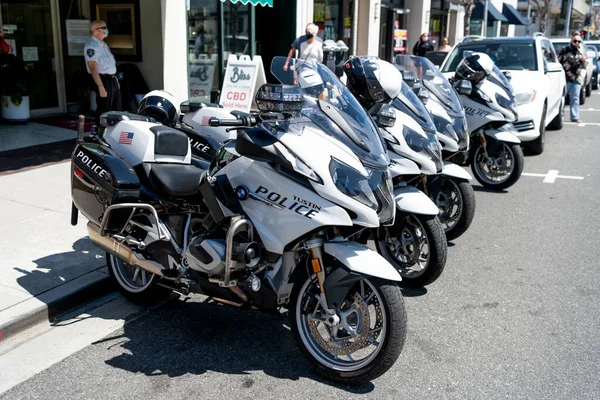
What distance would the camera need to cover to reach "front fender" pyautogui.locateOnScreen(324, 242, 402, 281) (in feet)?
10.8

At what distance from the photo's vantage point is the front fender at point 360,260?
3277mm

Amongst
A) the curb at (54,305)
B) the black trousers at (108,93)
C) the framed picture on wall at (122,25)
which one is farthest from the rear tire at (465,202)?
the framed picture on wall at (122,25)

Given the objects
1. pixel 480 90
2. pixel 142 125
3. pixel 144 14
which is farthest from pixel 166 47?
pixel 142 125

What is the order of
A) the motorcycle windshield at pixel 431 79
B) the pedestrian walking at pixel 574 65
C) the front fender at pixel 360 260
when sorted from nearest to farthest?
1. the front fender at pixel 360 260
2. the motorcycle windshield at pixel 431 79
3. the pedestrian walking at pixel 574 65

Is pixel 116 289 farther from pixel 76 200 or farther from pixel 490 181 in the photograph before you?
pixel 490 181

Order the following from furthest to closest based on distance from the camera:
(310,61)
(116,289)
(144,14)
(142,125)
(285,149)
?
(144,14) → (116,289) → (142,125) → (310,61) → (285,149)

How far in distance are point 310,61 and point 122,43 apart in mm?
8412

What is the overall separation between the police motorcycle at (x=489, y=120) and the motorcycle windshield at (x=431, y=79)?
1235 millimetres

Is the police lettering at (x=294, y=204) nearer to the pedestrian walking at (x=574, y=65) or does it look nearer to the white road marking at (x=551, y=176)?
the white road marking at (x=551, y=176)

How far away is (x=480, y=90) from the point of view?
7.58m

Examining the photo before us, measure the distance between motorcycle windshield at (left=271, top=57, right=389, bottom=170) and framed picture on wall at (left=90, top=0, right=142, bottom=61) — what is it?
317 inches

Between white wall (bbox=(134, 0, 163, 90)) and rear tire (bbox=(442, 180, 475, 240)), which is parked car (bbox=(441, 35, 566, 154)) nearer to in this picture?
rear tire (bbox=(442, 180, 475, 240))

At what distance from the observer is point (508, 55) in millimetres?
10766

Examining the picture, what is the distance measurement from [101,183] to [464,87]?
4750 millimetres
